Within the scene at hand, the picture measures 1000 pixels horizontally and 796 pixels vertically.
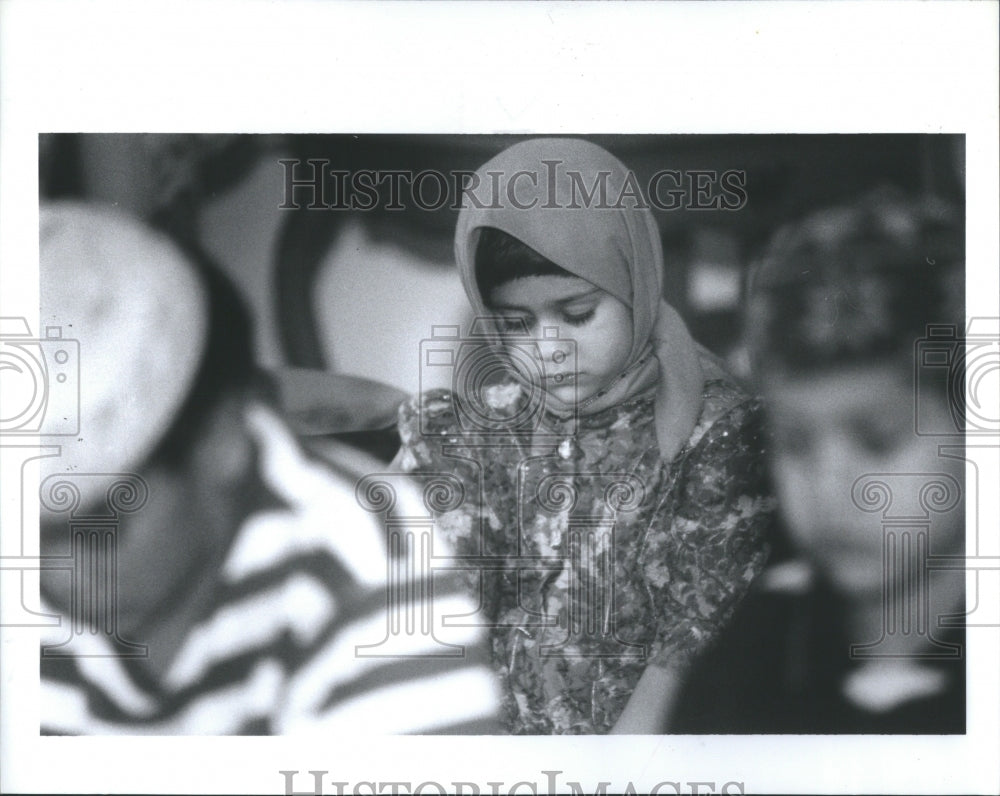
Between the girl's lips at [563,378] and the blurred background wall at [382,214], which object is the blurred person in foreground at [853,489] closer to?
the blurred background wall at [382,214]

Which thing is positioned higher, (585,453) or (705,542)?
(585,453)

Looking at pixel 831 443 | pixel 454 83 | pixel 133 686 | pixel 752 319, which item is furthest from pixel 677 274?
pixel 133 686

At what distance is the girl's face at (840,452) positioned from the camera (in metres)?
1.96

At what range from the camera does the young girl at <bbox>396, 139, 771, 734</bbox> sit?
6.38 ft

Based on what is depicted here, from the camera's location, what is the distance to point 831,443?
6.42 feet

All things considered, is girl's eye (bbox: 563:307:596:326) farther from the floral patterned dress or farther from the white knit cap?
the white knit cap

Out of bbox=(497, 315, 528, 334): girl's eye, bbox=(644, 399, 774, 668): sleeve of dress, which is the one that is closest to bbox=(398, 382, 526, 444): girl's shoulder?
bbox=(497, 315, 528, 334): girl's eye

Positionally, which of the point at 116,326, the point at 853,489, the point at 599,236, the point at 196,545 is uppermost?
the point at 599,236

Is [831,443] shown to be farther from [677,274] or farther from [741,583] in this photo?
[677,274]

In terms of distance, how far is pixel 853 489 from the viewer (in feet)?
6.44

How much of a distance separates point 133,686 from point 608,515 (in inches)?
41.7

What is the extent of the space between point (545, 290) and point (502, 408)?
26 centimetres

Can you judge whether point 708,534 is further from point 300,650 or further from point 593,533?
point 300,650

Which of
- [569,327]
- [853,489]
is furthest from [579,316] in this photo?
[853,489]
